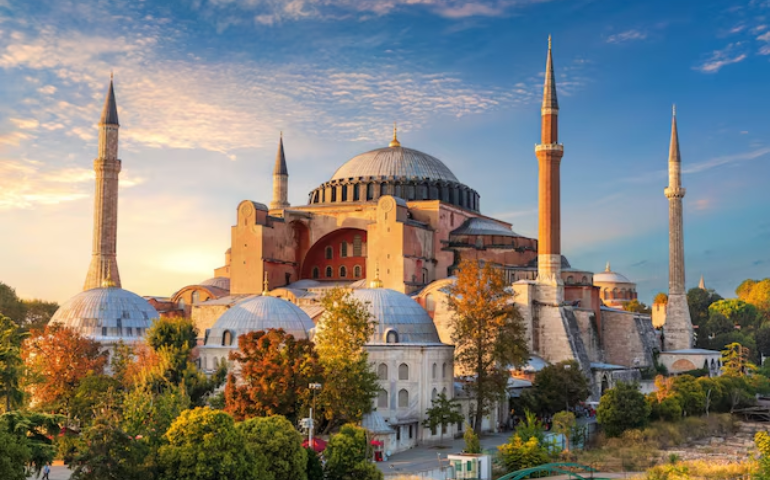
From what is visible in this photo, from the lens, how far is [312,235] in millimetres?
42531

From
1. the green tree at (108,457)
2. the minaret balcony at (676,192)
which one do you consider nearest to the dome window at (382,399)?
the green tree at (108,457)

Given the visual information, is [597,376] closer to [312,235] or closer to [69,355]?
[312,235]

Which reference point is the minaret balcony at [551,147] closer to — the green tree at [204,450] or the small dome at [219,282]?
the small dome at [219,282]

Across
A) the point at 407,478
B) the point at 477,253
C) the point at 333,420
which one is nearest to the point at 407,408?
the point at 333,420

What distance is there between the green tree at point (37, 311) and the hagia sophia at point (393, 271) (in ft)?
20.1

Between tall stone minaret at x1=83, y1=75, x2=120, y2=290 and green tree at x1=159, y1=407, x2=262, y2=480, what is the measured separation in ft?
71.0

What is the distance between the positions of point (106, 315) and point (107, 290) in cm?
137

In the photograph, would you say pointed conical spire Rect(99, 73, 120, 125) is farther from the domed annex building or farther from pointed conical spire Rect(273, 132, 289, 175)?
pointed conical spire Rect(273, 132, 289, 175)

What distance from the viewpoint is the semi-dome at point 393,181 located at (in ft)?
142

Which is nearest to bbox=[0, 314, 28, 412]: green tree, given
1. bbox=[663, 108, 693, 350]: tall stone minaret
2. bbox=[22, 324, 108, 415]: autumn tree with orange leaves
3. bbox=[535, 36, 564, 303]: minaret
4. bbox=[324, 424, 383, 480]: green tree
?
bbox=[324, 424, 383, 480]: green tree

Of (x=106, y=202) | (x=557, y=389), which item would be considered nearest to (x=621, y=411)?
(x=557, y=389)

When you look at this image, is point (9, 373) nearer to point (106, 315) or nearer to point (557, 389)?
point (106, 315)

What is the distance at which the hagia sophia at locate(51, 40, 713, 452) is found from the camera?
97.1 feet

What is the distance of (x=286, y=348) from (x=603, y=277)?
45815 mm
